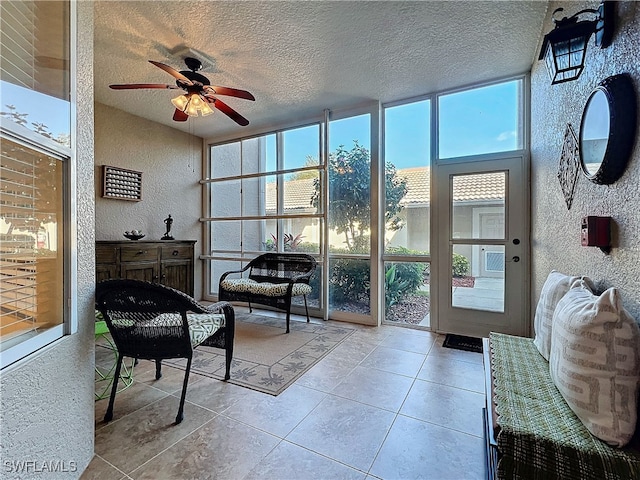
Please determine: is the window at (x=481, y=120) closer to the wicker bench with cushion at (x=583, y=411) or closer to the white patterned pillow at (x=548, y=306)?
the white patterned pillow at (x=548, y=306)

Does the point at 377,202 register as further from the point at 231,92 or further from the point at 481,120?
the point at 231,92

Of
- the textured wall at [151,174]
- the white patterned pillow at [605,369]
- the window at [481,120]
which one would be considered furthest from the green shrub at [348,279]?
the white patterned pillow at [605,369]

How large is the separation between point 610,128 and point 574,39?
577 millimetres

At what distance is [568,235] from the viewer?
173cm

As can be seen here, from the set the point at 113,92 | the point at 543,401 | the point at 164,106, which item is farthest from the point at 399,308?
the point at 113,92

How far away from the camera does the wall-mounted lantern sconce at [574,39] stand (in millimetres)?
1176

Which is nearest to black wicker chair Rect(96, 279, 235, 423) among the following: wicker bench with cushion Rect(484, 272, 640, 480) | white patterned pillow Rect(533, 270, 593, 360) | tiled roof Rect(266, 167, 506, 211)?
wicker bench with cushion Rect(484, 272, 640, 480)

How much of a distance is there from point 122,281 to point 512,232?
3.46m

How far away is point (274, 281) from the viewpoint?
418cm

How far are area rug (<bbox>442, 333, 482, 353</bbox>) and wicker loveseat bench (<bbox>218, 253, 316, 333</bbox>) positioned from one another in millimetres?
1682

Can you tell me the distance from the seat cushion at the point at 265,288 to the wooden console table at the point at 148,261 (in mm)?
822

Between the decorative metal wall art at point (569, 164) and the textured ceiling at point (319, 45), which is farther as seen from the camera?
the textured ceiling at point (319, 45)

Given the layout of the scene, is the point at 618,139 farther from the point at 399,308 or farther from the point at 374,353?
the point at 399,308

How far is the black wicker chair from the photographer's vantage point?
1.74 m
